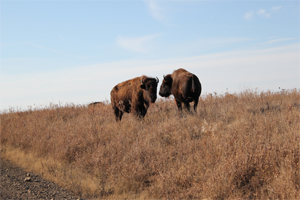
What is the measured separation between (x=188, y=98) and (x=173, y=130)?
3.11 metres

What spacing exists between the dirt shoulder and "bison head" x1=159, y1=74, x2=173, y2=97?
7.87 metres

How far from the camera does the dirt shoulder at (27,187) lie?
4750 mm

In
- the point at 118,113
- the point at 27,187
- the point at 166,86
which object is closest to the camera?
the point at 27,187

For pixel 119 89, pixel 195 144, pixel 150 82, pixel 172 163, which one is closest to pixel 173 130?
pixel 195 144

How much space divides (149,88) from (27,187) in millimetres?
5808

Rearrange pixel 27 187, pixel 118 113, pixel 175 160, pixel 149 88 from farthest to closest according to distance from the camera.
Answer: pixel 118 113 → pixel 149 88 → pixel 175 160 → pixel 27 187

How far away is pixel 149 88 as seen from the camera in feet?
31.5

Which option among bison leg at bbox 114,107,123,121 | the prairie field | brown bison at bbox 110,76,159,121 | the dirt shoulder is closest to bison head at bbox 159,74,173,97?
brown bison at bbox 110,76,159,121

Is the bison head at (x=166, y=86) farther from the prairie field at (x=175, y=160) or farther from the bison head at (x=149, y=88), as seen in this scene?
the prairie field at (x=175, y=160)

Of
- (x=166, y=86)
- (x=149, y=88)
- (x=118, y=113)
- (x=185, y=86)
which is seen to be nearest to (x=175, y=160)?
(x=149, y=88)

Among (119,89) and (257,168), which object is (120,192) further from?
(119,89)

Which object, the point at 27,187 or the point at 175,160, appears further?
the point at 175,160

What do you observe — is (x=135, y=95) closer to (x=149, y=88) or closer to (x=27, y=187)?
(x=149, y=88)

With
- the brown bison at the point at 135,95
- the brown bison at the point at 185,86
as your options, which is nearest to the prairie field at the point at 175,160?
the brown bison at the point at 135,95
